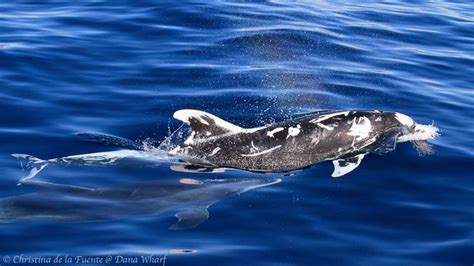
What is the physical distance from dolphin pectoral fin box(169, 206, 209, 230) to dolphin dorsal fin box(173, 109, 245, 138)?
2.25m

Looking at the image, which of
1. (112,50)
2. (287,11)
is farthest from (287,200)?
(287,11)

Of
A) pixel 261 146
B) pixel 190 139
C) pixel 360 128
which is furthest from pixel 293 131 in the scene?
pixel 190 139

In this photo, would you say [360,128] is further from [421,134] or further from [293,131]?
[293,131]

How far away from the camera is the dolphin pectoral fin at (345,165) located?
13.6m

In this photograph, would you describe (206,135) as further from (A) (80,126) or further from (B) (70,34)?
(B) (70,34)

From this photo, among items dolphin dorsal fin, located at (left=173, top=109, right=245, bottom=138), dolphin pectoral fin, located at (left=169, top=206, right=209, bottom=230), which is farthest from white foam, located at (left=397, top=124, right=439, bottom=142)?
dolphin pectoral fin, located at (left=169, top=206, right=209, bottom=230)

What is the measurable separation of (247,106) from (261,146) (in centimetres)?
271

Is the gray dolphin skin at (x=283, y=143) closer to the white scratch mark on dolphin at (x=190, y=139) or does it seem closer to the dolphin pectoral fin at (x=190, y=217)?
the white scratch mark on dolphin at (x=190, y=139)

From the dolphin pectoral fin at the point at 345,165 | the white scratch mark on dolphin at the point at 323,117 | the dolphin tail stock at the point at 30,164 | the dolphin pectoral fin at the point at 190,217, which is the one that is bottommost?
the dolphin pectoral fin at the point at 190,217

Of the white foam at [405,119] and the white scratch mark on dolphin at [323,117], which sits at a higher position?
the white scratch mark on dolphin at [323,117]

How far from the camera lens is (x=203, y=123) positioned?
14.2 meters

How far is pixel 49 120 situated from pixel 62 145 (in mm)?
1277

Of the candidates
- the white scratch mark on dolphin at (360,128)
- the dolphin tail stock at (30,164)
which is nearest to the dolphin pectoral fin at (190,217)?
the dolphin tail stock at (30,164)

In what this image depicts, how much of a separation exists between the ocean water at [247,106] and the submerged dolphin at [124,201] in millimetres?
47
